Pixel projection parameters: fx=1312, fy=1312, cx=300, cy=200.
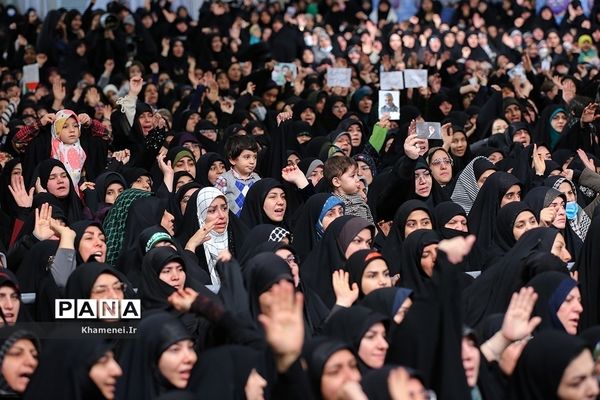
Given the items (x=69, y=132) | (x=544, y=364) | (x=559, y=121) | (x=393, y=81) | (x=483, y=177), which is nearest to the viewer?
(x=544, y=364)

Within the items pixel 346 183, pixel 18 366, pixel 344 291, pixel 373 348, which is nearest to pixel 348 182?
pixel 346 183

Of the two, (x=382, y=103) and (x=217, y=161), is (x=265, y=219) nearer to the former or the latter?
(x=217, y=161)

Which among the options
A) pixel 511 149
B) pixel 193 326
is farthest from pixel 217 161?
pixel 193 326

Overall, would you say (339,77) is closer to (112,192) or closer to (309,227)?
(112,192)

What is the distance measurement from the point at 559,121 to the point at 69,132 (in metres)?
4.67

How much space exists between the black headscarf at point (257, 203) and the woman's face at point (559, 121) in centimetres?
450

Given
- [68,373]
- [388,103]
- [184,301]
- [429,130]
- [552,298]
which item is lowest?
[68,373]

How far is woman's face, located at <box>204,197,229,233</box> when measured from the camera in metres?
7.89

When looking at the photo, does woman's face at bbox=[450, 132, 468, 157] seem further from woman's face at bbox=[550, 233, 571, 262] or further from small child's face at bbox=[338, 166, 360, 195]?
woman's face at bbox=[550, 233, 571, 262]

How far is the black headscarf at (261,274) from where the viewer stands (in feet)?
19.1

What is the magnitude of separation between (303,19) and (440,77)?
4.23 m

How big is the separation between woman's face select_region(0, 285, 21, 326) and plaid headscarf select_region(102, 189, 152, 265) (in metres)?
1.95

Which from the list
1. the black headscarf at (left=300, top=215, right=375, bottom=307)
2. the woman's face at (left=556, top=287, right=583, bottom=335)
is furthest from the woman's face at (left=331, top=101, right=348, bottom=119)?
the woman's face at (left=556, top=287, right=583, bottom=335)

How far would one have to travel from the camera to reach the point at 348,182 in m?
8.56
